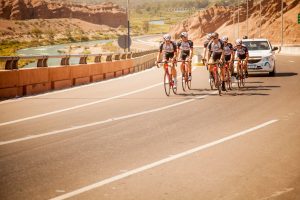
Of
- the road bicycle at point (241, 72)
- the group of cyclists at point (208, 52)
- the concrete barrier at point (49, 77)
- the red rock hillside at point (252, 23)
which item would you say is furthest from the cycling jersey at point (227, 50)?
the red rock hillside at point (252, 23)

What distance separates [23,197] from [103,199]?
0.92m

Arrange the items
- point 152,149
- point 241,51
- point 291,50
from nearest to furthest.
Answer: point 152,149 < point 241,51 < point 291,50

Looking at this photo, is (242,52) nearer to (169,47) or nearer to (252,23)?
(169,47)

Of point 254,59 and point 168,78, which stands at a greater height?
point 254,59

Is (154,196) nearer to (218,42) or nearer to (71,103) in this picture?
(71,103)

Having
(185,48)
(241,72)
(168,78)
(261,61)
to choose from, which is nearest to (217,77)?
(168,78)

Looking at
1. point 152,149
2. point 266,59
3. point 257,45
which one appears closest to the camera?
point 152,149

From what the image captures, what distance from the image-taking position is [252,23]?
125 meters

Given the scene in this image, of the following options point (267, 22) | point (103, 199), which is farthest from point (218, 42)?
point (267, 22)

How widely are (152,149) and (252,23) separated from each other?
12019 centimetres

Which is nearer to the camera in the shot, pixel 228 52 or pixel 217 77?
pixel 217 77

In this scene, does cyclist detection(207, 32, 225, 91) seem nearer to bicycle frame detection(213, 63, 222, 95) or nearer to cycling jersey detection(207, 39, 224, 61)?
cycling jersey detection(207, 39, 224, 61)

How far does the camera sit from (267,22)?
119 meters

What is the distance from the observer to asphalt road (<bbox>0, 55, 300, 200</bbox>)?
6.51 metres
